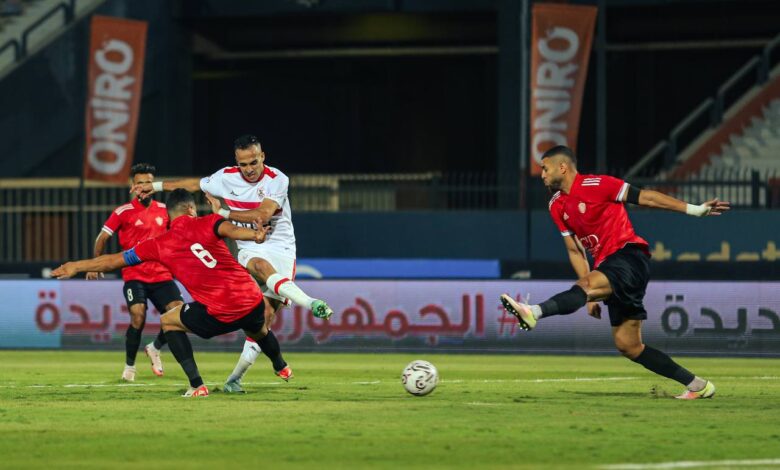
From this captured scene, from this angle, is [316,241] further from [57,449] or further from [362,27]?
[57,449]

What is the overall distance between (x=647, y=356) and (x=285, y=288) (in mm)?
3201

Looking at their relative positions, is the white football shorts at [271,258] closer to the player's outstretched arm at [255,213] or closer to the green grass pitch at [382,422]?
the player's outstretched arm at [255,213]

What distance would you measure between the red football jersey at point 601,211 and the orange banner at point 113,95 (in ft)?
61.7

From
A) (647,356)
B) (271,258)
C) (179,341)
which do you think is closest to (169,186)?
(271,258)

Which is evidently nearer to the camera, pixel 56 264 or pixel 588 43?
pixel 56 264

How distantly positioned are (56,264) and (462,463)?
19713mm

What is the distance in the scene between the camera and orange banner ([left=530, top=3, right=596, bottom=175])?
95.7 feet

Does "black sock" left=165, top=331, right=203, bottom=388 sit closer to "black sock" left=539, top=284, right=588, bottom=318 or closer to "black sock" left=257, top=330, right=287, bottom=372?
"black sock" left=257, top=330, right=287, bottom=372

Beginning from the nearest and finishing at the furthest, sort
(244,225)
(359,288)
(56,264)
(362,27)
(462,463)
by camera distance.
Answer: (462,463) < (244,225) < (359,288) < (56,264) < (362,27)

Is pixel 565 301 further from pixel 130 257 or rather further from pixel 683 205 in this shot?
pixel 130 257

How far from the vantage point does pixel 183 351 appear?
1292 centimetres

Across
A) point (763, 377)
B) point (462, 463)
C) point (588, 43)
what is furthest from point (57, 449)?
point (588, 43)

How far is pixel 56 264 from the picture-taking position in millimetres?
27516

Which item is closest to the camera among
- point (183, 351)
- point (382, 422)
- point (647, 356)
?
point (382, 422)
